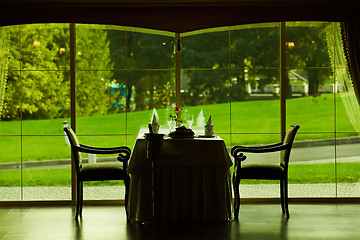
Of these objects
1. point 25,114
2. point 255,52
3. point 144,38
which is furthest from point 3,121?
point 255,52

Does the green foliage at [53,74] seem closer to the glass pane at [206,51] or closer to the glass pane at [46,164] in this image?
the glass pane at [46,164]

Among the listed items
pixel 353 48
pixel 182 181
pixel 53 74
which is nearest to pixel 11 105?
pixel 53 74

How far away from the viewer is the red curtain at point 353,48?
5.58 metres

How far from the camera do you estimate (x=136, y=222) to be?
4.81 meters

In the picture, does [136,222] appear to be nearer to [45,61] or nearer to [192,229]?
[192,229]

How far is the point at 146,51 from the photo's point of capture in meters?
16.9

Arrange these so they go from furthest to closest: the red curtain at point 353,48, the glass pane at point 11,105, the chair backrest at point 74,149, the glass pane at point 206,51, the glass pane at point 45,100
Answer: the glass pane at point 206,51, the glass pane at point 45,100, the glass pane at point 11,105, the red curtain at point 353,48, the chair backrest at point 74,149

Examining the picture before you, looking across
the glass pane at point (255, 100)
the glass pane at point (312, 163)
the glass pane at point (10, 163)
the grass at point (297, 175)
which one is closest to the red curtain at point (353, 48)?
the glass pane at point (312, 163)

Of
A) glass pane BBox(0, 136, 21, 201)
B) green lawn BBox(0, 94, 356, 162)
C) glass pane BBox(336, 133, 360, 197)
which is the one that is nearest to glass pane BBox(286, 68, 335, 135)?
green lawn BBox(0, 94, 356, 162)

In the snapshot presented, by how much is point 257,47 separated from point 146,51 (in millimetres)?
3711

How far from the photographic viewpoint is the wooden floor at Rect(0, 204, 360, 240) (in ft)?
14.1

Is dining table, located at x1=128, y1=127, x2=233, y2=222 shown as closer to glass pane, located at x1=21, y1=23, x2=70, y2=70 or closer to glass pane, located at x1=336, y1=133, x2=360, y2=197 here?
glass pane, located at x1=21, y1=23, x2=70, y2=70

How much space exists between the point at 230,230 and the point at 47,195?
35.4 ft

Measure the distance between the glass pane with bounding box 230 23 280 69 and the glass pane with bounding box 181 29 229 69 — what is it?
1.39 ft
